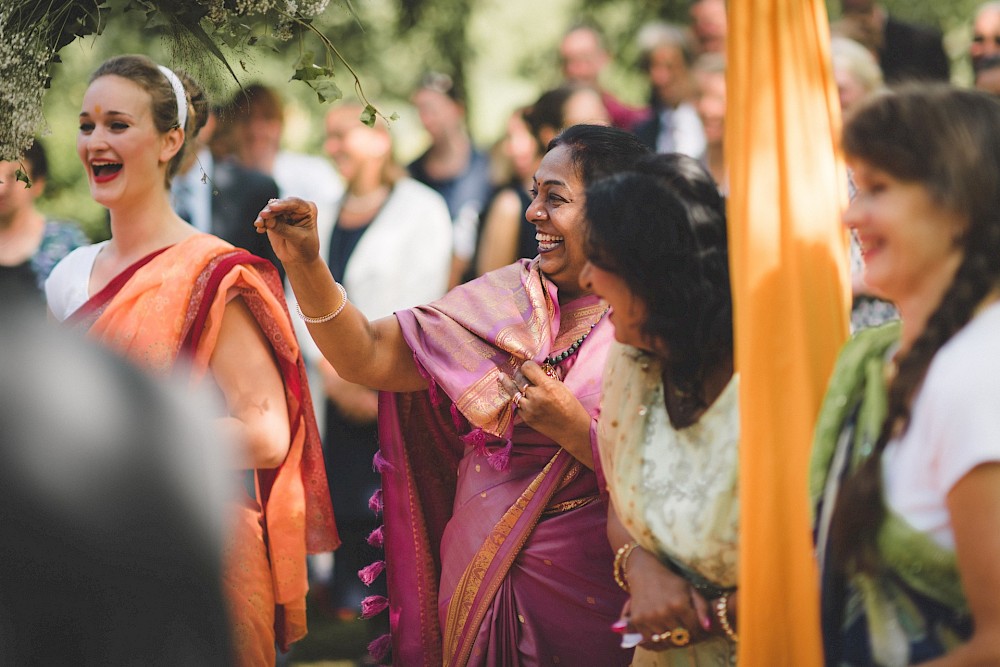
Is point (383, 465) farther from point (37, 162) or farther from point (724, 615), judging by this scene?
point (37, 162)

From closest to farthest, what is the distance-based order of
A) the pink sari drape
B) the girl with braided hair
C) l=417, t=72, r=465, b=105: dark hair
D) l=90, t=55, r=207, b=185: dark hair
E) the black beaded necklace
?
1. the girl with braided hair
2. the pink sari drape
3. the black beaded necklace
4. l=90, t=55, r=207, b=185: dark hair
5. l=417, t=72, r=465, b=105: dark hair

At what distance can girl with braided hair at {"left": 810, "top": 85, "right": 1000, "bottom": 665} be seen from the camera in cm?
183

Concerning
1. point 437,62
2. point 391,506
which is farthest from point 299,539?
point 437,62

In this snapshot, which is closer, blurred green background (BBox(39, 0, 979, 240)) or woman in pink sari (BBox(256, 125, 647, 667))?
woman in pink sari (BBox(256, 125, 647, 667))

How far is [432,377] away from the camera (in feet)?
11.0

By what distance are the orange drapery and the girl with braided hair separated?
4.4 inches

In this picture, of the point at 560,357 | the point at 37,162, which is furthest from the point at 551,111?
the point at 560,357

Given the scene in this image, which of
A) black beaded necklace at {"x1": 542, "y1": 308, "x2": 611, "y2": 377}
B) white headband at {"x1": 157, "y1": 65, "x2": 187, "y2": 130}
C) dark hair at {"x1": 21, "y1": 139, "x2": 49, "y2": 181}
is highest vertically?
dark hair at {"x1": 21, "y1": 139, "x2": 49, "y2": 181}

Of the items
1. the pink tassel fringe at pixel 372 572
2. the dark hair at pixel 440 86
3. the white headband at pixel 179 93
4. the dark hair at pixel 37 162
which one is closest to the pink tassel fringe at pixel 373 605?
the pink tassel fringe at pixel 372 572

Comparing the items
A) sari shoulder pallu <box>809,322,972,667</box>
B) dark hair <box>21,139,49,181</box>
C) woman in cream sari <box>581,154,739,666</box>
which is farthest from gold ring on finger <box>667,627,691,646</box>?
dark hair <box>21,139,49,181</box>

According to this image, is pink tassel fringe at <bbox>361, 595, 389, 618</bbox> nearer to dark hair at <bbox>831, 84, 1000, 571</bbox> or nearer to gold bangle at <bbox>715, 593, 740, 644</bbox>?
gold bangle at <bbox>715, 593, 740, 644</bbox>

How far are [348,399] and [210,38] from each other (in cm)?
325

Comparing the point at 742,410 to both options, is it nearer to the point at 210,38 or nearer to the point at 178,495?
the point at 178,495

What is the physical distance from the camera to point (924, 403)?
1.91 metres
